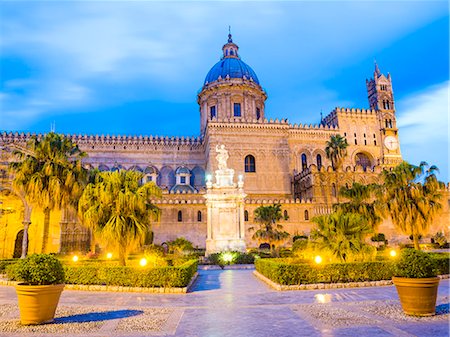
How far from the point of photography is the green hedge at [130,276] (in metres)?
11.0

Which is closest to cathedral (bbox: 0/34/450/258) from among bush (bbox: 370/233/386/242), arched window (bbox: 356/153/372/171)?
arched window (bbox: 356/153/372/171)

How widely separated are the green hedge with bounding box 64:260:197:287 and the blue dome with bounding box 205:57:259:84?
1583 inches

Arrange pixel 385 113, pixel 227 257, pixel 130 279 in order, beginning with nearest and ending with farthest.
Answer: pixel 130 279 < pixel 227 257 < pixel 385 113

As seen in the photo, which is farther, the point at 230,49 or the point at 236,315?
the point at 230,49

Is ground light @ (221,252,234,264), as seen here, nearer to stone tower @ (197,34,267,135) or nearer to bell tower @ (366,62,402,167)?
stone tower @ (197,34,267,135)

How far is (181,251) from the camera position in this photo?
2641cm

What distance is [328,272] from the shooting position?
→ 457 inches

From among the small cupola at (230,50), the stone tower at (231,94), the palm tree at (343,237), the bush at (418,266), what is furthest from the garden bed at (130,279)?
the small cupola at (230,50)

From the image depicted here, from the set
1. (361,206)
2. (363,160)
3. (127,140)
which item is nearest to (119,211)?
(361,206)

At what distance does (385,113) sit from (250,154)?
947 inches

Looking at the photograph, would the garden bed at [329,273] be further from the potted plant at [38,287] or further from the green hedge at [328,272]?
the potted plant at [38,287]

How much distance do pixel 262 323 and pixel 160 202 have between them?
29894 mm

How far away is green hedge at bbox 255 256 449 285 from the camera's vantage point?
11.3 m

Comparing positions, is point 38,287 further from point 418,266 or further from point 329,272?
point 329,272
